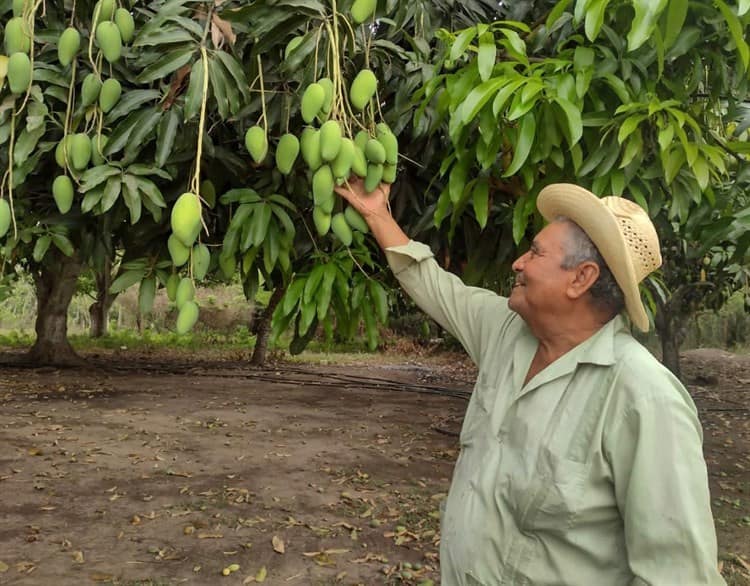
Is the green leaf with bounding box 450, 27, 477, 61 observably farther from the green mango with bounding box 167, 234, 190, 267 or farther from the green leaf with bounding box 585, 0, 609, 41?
the green mango with bounding box 167, 234, 190, 267

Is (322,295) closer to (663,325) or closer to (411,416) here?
(411,416)

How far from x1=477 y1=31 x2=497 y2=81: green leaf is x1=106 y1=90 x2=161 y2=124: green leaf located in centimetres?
50

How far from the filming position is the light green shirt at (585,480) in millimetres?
812

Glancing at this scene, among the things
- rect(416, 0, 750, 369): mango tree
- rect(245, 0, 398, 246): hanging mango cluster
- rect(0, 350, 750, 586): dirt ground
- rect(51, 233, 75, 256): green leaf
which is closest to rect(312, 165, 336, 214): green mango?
rect(245, 0, 398, 246): hanging mango cluster

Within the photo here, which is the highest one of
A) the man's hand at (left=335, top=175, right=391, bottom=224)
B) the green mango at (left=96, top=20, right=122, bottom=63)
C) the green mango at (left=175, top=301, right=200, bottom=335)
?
the green mango at (left=96, top=20, right=122, bottom=63)

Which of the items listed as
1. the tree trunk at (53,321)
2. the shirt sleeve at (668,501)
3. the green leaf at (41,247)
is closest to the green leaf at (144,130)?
→ the green leaf at (41,247)

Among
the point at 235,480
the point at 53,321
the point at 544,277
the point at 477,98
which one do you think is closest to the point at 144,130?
the point at 477,98

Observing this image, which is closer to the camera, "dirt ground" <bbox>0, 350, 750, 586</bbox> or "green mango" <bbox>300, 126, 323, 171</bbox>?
"green mango" <bbox>300, 126, 323, 171</bbox>

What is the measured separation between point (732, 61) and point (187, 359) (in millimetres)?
9186

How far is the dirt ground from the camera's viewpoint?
291 cm

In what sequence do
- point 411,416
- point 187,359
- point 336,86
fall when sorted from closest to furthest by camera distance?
point 336,86 < point 411,416 < point 187,359

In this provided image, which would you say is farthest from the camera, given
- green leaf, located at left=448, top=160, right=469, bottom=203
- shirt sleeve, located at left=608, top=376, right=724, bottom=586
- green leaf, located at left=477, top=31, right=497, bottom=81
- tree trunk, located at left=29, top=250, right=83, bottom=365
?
tree trunk, located at left=29, top=250, right=83, bottom=365

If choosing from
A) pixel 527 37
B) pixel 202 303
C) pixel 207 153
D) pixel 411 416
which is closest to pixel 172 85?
pixel 207 153

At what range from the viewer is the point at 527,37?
149 centimetres
